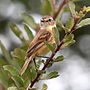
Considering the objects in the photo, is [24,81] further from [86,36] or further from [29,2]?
[86,36]

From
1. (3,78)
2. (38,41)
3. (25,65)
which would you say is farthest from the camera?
(38,41)

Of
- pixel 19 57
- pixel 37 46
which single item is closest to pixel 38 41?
pixel 37 46

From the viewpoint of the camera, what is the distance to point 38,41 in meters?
2.58

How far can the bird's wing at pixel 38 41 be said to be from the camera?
2469 mm

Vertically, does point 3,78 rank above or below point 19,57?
below

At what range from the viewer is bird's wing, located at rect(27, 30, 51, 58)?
8.10 ft

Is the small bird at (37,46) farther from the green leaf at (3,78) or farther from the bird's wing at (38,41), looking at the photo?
the green leaf at (3,78)

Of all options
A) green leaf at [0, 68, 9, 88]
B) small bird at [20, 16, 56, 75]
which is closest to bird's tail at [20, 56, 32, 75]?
small bird at [20, 16, 56, 75]

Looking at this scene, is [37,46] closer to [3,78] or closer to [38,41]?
[38,41]

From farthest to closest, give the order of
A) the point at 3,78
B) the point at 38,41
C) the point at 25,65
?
the point at 38,41 < the point at 3,78 < the point at 25,65

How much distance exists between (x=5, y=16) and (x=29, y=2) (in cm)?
31

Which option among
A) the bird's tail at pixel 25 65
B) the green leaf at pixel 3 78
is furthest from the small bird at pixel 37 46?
the green leaf at pixel 3 78

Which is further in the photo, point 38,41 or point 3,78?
point 38,41

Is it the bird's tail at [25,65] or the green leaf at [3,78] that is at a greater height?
the bird's tail at [25,65]
